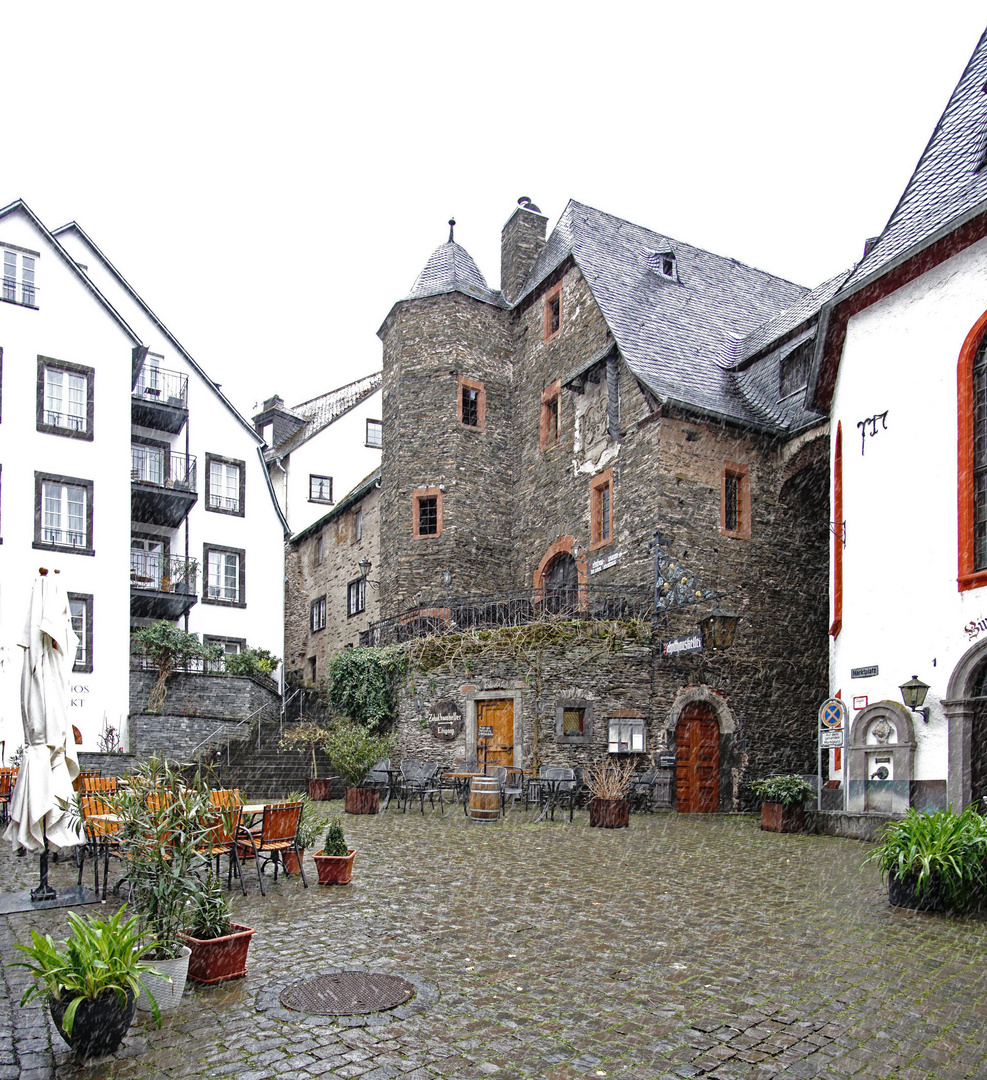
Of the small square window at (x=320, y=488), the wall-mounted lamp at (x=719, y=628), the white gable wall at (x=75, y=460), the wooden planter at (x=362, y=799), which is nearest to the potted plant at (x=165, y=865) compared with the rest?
the wooden planter at (x=362, y=799)

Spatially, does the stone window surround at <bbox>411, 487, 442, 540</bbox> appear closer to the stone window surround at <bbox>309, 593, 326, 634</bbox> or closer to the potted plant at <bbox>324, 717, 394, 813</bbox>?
the stone window surround at <bbox>309, 593, 326, 634</bbox>

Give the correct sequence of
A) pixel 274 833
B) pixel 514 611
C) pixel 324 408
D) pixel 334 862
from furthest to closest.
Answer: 1. pixel 324 408
2. pixel 514 611
3. pixel 334 862
4. pixel 274 833

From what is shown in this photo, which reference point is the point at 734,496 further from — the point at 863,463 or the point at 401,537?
the point at 401,537

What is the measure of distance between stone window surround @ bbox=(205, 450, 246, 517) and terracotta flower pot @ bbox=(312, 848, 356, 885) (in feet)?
64.6

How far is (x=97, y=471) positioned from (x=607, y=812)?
50.2 feet

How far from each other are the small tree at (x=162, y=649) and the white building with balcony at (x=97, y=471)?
2.48 feet

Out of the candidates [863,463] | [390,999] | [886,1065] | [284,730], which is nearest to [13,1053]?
[390,999]

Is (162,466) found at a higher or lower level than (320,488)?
lower

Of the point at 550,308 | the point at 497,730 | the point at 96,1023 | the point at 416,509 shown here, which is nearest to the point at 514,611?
the point at 497,730

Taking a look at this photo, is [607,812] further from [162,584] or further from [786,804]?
[162,584]

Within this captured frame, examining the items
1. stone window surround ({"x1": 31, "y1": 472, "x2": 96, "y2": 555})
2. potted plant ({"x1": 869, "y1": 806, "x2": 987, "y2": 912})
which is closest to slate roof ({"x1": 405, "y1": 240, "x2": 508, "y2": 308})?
stone window surround ({"x1": 31, "y1": 472, "x2": 96, "y2": 555})

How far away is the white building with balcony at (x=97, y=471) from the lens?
2131 cm

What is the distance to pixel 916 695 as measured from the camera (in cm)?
1259

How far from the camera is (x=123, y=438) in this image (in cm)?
2300
